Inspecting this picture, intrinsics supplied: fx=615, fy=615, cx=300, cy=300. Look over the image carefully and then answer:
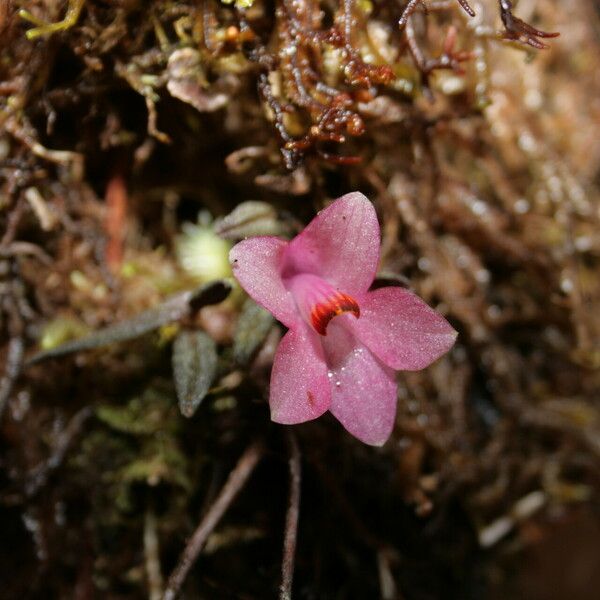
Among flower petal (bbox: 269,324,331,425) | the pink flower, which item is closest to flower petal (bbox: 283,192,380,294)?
the pink flower

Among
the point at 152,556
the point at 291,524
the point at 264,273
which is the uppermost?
the point at 264,273

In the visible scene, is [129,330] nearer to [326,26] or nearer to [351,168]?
[351,168]

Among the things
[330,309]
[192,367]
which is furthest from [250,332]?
[330,309]

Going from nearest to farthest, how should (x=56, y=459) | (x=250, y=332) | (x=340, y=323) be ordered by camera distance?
(x=340, y=323)
(x=250, y=332)
(x=56, y=459)

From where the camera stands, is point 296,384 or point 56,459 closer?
point 296,384

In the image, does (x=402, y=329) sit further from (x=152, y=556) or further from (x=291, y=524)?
(x=152, y=556)

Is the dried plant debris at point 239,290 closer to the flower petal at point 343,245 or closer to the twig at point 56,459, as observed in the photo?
the twig at point 56,459

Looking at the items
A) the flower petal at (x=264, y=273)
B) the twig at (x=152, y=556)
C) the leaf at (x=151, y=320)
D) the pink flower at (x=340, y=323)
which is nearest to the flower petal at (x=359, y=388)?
the pink flower at (x=340, y=323)
